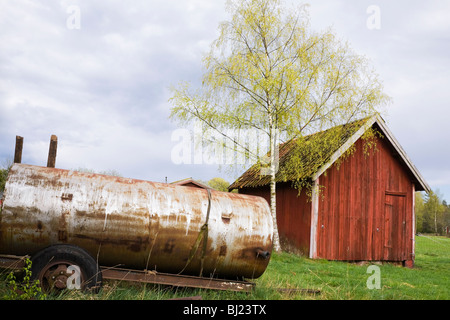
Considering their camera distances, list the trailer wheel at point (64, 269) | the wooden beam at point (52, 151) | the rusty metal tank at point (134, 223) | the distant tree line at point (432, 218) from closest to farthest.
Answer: the trailer wheel at point (64, 269)
the rusty metal tank at point (134, 223)
the wooden beam at point (52, 151)
the distant tree line at point (432, 218)

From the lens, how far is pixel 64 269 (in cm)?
559

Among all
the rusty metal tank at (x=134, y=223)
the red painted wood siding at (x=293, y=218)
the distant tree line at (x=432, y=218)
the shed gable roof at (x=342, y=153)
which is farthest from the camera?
the distant tree line at (x=432, y=218)

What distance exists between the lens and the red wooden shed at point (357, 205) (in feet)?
49.8

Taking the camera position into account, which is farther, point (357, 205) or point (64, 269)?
point (357, 205)

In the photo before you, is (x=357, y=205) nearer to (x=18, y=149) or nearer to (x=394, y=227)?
(x=394, y=227)

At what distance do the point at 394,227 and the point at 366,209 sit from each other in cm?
175

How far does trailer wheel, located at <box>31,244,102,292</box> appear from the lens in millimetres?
5531

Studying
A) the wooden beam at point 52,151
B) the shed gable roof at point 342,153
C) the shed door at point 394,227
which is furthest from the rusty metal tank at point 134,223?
the shed door at point 394,227

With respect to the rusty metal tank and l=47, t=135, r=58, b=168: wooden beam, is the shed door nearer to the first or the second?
the rusty metal tank

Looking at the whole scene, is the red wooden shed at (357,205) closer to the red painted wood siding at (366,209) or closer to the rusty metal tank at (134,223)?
the red painted wood siding at (366,209)

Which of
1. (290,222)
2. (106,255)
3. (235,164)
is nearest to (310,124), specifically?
(235,164)

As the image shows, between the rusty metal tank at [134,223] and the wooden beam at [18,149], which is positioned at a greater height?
the wooden beam at [18,149]

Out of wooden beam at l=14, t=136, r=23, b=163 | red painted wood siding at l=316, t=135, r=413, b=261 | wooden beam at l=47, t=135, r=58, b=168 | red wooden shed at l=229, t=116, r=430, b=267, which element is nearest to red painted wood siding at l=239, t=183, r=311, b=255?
red wooden shed at l=229, t=116, r=430, b=267

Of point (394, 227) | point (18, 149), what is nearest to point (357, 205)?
point (394, 227)
